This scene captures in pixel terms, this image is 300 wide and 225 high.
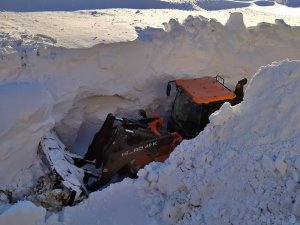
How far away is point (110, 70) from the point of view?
28.9 feet

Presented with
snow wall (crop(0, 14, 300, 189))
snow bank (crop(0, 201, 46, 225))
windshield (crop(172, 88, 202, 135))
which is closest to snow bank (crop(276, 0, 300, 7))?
snow wall (crop(0, 14, 300, 189))

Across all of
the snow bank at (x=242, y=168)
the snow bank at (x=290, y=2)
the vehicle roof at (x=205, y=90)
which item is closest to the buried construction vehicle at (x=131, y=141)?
the vehicle roof at (x=205, y=90)

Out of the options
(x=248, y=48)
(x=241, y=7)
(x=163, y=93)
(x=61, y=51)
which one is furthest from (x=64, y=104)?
(x=241, y=7)

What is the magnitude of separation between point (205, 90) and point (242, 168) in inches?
110

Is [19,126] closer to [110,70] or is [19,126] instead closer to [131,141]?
[131,141]

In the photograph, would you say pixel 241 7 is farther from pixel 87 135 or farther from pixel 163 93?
pixel 87 135

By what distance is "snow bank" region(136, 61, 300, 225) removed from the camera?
5.73m

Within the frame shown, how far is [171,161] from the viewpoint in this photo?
268 inches

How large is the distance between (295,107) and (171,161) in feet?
6.23

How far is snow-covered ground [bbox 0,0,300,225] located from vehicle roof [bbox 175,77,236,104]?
65 cm

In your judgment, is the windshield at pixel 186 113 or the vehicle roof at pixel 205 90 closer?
the vehicle roof at pixel 205 90

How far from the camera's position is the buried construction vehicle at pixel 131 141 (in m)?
7.27

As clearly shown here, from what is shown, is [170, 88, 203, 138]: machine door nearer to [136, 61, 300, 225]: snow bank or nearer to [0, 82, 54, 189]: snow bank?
[136, 61, 300, 225]: snow bank

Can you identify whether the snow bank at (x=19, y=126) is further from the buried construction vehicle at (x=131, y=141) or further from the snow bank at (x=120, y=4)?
the snow bank at (x=120, y=4)
